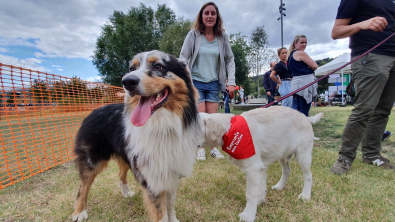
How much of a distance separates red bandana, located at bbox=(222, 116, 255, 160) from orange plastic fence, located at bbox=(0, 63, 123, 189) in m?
3.14

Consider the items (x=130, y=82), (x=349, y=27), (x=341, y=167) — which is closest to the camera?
(x=130, y=82)

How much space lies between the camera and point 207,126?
1.99 meters

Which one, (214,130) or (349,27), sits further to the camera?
(349,27)

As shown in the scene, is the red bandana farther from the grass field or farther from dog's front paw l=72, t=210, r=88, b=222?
dog's front paw l=72, t=210, r=88, b=222

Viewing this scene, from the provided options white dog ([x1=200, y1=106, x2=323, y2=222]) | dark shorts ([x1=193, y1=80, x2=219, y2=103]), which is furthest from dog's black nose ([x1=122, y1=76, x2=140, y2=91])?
dark shorts ([x1=193, y1=80, x2=219, y2=103])

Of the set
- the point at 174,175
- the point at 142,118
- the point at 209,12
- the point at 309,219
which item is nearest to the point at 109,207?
the point at 174,175

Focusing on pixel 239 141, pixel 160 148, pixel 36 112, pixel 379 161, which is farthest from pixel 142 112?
pixel 36 112

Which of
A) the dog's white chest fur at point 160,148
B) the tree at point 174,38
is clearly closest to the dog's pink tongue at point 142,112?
the dog's white chest fur at point 160,148

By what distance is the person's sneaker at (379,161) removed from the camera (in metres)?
3.11

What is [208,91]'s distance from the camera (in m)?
3.61

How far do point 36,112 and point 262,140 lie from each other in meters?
5.56

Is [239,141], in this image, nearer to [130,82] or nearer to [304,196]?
[130,82]

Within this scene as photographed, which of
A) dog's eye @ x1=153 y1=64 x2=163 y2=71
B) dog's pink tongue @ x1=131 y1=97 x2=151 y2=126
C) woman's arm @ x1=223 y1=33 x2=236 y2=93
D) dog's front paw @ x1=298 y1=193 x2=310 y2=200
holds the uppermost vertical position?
woman's arm @ x1=223 y1=33 x2=236 y2=93

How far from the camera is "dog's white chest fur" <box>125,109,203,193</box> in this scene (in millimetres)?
1709
